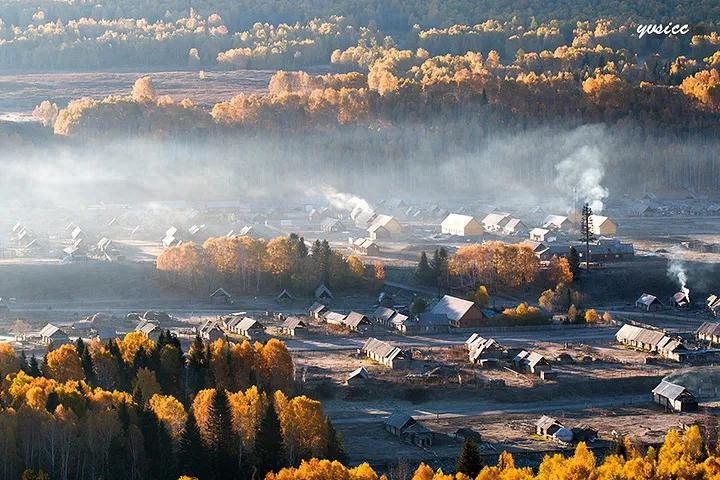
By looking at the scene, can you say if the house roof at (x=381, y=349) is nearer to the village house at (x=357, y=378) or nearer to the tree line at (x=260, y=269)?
the village house at (x=357, y=378)

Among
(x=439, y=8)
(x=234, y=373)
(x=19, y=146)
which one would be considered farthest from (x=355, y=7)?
(x=234, y=373)

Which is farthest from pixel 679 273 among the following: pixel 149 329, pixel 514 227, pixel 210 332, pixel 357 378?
pixel 149 329

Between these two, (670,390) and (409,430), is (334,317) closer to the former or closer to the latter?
(670,390)

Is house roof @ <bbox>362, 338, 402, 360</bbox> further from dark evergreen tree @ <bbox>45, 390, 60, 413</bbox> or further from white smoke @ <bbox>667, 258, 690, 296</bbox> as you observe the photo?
white smoke @ <bbox>667, 258, 690, 296</bbox>

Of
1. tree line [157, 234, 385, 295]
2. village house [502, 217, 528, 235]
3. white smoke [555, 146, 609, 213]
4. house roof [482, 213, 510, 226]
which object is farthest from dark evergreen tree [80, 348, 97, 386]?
white smoke [555, 146, 609, 213]

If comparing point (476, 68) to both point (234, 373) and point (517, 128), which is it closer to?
point (517, 128)
